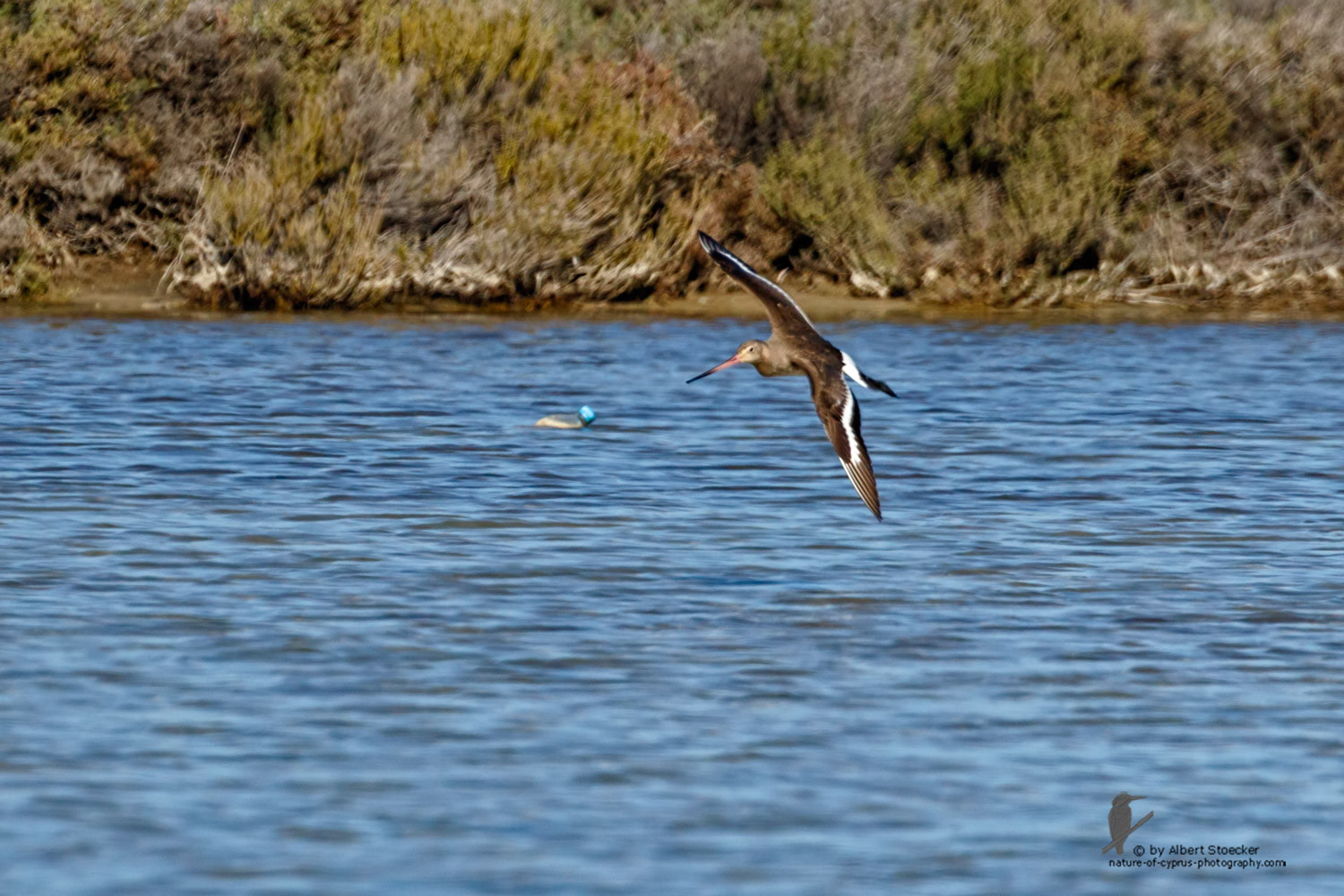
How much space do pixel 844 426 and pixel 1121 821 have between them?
13.5 feet

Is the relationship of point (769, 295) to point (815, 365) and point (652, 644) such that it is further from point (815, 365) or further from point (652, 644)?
point (652, 644)

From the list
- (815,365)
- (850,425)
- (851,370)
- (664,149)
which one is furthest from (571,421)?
(664,149)

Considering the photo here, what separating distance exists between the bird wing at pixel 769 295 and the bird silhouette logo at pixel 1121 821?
5.38m

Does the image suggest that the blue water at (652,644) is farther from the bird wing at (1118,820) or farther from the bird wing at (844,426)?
the bird wing at (844,426)

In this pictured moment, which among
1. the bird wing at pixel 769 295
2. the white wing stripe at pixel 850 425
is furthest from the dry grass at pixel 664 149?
the white wing stripe at pixel 850 425

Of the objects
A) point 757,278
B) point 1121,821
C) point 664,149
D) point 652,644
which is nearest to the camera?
point 1121,821

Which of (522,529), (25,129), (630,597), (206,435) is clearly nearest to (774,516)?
(522,529)

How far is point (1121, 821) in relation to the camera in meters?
5.73

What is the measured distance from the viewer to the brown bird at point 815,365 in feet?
30.7

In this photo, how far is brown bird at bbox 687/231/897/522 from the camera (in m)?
9.34

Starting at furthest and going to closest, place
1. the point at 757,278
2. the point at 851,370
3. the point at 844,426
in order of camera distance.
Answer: the point at 757,278, the point at 851,370, the point at 844,426

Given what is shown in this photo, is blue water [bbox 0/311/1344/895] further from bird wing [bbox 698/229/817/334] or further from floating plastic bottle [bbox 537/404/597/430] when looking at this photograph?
bird wing [bbox 698/229/817/334]

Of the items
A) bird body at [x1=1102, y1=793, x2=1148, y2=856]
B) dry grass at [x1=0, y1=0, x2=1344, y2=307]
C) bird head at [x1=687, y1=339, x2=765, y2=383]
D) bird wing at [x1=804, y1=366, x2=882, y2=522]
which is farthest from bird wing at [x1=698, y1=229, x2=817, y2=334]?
dry grass at [x1=0, y1=0, x2=1344, y2=307]

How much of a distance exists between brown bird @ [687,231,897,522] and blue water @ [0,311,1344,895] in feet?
1.71
